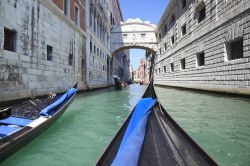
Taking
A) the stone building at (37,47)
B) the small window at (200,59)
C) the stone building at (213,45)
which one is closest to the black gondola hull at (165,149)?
the stone building at (37,47)

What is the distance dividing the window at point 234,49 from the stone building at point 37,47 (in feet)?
24.4

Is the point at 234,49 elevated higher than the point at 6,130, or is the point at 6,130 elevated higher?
the point at 234,49

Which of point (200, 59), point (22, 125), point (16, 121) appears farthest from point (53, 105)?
point (200, 59)

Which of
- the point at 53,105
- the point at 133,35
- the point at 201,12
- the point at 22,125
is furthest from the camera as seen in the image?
the point at 133,35

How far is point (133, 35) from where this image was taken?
23.9 metres

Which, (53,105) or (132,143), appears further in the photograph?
(53,105)

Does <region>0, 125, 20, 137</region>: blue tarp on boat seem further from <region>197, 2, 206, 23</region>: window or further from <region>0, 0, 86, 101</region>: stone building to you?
<region>197, 2, 206, 23</region>: window

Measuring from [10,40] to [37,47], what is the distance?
1.31m

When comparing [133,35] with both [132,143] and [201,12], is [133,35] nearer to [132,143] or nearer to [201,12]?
[201,12]

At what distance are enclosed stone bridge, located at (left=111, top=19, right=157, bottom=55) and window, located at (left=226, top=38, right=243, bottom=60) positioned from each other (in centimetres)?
1624

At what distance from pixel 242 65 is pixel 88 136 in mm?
6389

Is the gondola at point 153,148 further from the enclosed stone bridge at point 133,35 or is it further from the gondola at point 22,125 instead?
the enclosed stone bridge at point 133,35

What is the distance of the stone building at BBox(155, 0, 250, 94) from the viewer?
7211 millimetres

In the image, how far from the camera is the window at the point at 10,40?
5871 mm
